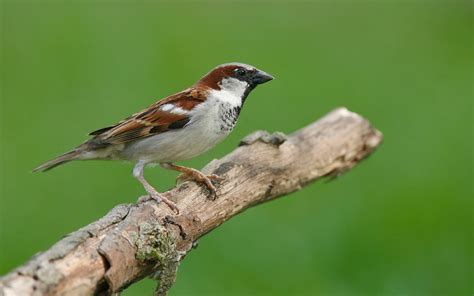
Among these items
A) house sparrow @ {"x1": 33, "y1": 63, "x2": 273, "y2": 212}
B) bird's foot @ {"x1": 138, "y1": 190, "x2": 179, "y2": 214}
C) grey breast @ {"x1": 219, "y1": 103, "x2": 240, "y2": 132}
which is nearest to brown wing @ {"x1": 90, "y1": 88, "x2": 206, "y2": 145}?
house sparrow @ {"x1": 33, "y1": 63, "x2": 273, "y2": 212}

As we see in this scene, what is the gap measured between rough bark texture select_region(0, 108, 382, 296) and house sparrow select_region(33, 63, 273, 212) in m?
0.16

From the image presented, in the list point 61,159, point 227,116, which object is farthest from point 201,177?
point 61,159

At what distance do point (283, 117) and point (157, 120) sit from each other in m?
2.98

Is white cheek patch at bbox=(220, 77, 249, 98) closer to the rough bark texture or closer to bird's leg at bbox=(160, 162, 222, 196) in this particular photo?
the rough bark texture

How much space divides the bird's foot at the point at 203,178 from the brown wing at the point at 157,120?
244mm

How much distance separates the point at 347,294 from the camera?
4.64 meters

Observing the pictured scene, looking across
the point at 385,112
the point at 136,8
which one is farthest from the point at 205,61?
the point at 385,112

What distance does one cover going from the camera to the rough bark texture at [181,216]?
2.50 m

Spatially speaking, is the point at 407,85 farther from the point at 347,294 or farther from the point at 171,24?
the point at 347,294

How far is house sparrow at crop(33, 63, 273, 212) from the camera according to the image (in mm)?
3805

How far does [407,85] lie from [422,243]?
281 centimetres

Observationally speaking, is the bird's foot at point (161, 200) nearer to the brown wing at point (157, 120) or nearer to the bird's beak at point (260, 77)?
the brown wing at point (157, 120)

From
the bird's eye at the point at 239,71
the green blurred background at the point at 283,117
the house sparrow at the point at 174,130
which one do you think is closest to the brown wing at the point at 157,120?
the house sparrow at the point at 174,130

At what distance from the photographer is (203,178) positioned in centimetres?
356
